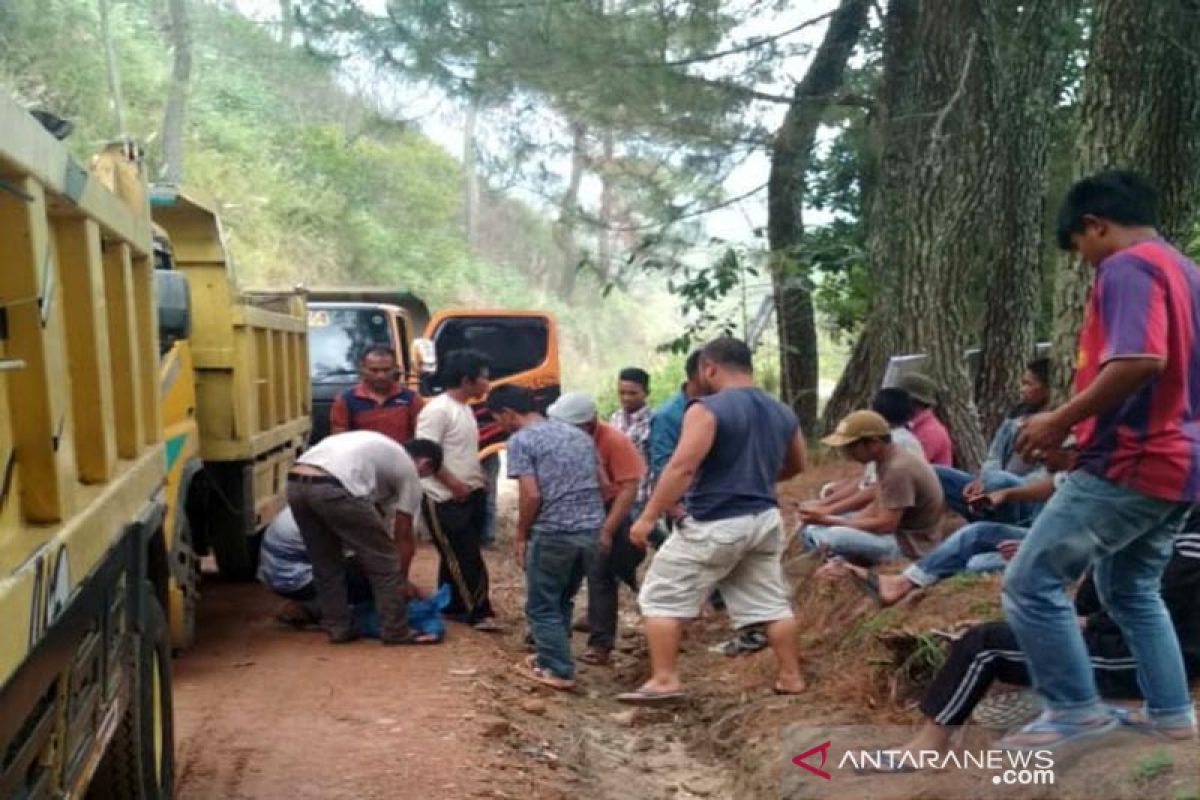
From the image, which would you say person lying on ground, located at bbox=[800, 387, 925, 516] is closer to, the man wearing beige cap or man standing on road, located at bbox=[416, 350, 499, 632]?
the man wearing beige cap

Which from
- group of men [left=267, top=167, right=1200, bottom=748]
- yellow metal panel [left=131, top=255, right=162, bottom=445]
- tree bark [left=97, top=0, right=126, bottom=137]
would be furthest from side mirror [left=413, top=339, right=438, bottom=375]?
tree bark [left=97, top=0, right=126, bottom=137]

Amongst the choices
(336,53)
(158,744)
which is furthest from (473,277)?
(158,744)

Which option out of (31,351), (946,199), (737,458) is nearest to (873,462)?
(737,458)

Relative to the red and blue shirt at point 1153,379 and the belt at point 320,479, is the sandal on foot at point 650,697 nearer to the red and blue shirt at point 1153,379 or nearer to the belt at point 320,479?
the belt at point 320,479

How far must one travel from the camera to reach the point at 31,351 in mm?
3031

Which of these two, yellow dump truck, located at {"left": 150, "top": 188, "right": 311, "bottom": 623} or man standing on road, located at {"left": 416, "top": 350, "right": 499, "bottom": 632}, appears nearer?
yellow dump truck, located at {"left": 150, "top": 188, "right": 311, "bottom": 623}

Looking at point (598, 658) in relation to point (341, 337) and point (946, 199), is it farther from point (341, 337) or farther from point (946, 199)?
point (341, 337)

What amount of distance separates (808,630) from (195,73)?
31.1m

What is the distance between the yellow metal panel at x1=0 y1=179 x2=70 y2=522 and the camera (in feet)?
9.81

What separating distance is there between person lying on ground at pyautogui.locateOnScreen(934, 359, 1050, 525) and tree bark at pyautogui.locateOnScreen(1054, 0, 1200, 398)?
1100 millimetres

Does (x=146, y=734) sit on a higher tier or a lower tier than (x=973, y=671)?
lower

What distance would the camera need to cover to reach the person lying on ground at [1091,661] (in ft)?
14.7

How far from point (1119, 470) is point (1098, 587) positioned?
0.44 m

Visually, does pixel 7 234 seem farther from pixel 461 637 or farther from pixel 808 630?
pixel 808 630
